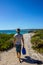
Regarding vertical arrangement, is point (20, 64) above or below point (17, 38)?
below

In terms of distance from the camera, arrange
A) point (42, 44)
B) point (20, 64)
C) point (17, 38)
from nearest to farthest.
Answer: point (20, 64), point (17, 38), point (42, 44)

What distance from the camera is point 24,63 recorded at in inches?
316

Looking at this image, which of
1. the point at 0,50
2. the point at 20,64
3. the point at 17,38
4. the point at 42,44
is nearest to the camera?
the point at 20,64

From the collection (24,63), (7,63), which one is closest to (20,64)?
(24,63)

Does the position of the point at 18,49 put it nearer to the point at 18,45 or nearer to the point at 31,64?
the point at 18,45

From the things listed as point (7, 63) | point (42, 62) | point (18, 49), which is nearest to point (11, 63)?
point (7, 63)

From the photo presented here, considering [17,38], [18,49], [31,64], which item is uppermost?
[17,38]

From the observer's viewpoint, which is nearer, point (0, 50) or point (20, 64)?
point (20, 64)

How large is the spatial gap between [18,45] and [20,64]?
1179mm

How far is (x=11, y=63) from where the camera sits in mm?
8094

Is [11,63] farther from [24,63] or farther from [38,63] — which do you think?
[38,63]

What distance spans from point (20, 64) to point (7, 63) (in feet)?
2.52

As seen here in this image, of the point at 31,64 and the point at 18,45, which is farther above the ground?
the point at 18,45

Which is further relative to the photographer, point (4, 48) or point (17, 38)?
point (4, 48)
